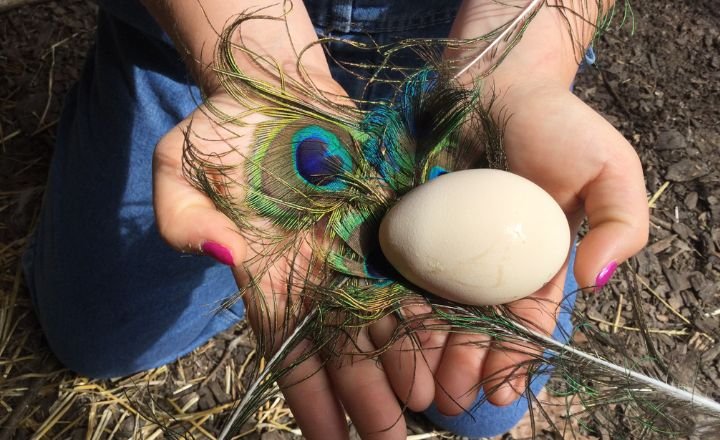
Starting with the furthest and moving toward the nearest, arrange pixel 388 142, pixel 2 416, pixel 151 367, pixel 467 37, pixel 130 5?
pixel 151 367, pixel 2 416, pixel 130 5, pixel 467 37, pixel 388 142

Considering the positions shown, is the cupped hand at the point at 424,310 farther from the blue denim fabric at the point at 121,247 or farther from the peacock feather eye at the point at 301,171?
the blue denim fabric at the point at 121,247

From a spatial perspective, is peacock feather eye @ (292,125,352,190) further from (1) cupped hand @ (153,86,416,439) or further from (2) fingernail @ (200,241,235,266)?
(2) fingernail @ (200,241,235,266)

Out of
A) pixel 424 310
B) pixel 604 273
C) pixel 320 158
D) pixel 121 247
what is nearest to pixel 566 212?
pixel 604 273

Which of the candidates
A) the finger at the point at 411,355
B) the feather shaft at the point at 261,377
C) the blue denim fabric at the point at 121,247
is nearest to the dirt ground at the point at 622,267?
the blue denim fabric at the point at 121,247

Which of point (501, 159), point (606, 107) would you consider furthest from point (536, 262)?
point (606, 107)

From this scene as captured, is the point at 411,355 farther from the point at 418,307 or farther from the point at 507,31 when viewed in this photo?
the point at 507,31

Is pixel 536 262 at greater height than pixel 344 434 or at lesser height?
greater

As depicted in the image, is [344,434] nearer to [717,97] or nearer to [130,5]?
[130,5]
